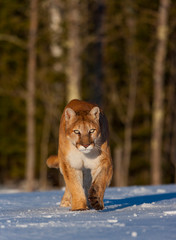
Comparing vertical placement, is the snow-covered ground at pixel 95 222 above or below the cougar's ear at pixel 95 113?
below

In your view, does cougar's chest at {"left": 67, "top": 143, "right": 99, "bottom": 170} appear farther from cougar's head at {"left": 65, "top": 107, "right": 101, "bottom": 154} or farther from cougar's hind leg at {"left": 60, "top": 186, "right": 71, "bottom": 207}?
cougar's hind leg at {"left": 60, "top": 186, "right": 71, "bottom": 207}

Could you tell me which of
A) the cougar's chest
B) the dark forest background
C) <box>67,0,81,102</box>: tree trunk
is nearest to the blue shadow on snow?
the cougar's chest

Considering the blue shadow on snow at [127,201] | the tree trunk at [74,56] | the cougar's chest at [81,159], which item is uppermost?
the tree trunk at [74,56]

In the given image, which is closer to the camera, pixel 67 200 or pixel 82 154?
pixel 82 154

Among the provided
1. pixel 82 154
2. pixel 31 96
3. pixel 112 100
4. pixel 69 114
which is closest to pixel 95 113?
pixel 69 114

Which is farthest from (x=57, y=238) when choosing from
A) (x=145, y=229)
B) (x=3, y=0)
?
(x=3, y=0)

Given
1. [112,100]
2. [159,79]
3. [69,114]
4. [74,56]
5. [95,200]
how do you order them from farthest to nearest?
[112,100], [159,79], [74,56], [69,114], [95,200]

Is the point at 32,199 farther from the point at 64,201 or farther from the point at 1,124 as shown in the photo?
the point at 1,124

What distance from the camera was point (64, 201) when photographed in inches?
342

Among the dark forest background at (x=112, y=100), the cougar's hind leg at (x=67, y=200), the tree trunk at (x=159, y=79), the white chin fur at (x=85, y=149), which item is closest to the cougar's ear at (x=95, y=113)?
the white chin fur at (x=85, y=149)

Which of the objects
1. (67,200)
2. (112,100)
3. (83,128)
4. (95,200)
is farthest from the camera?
(112,100)

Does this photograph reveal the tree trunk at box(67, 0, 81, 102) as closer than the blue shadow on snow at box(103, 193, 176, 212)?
No

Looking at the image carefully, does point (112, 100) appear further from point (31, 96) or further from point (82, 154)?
point (82, 154)

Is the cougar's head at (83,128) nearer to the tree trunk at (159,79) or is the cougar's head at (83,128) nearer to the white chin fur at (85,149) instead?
the white chin fur at (85,149)
